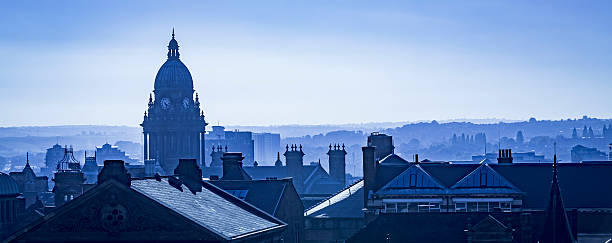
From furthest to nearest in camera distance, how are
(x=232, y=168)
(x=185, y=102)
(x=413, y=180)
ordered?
(x=185, y=102) < (x=232, y=168) < (x=413, y=180)

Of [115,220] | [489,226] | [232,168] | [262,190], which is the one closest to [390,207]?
[262,190]

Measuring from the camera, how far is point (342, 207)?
93.3 m

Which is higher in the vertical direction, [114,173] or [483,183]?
[114,173]

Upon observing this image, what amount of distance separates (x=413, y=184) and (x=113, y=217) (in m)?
30.3

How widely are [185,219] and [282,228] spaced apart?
41.8 ft

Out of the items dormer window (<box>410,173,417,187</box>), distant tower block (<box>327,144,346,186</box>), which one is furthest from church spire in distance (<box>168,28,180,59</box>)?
dormer window (<box>410,173,417,187</box>)

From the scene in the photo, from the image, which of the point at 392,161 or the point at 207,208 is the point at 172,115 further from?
the point at 207,208

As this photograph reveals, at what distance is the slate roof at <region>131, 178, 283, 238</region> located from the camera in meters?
55.9

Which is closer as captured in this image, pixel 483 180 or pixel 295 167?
pixel 483 180

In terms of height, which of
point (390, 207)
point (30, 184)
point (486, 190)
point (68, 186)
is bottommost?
point (30, 184)

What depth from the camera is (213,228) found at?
55094 millimetres

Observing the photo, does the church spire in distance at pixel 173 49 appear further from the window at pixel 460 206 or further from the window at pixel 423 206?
the window at pixel 460 206

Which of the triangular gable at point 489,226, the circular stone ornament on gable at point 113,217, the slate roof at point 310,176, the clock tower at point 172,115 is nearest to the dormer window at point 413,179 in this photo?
the triangular gable at point 489,226

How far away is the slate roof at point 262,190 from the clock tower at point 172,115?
103 meters
